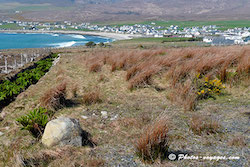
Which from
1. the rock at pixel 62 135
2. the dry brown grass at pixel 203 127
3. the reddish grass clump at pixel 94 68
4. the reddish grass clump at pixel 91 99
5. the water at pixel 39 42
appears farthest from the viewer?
the water at pixel 39 42

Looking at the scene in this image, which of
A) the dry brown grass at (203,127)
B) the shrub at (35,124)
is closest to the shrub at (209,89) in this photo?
the dry brown grass at (203,127)

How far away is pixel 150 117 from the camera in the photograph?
4758 millimetres

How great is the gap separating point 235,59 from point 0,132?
24.7 feet

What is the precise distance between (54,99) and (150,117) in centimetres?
237

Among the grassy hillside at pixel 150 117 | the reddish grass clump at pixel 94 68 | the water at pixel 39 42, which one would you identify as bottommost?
the water at pixel 39 42

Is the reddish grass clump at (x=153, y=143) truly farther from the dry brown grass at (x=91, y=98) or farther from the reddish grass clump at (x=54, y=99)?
the reddish grass clump at (x=54, y=99)

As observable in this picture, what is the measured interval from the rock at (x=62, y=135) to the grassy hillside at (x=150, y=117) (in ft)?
0.44

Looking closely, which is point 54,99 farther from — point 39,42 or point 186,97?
point 39,42

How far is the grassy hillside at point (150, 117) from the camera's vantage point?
3383 millimetres

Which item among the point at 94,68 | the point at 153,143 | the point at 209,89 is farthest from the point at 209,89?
the point at 94,68

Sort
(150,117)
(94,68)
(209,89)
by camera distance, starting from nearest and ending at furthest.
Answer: (150,117) < (209,89) < (94,68)

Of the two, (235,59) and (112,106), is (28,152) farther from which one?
(235,59)

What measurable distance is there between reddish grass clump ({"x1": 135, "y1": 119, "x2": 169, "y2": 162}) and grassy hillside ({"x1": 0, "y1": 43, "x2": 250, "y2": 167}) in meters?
0.01

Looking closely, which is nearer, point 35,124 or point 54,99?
point 35,124
